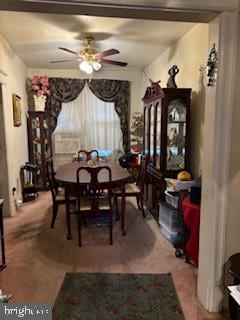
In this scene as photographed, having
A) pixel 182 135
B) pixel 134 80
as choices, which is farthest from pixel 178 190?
pixel 134 80

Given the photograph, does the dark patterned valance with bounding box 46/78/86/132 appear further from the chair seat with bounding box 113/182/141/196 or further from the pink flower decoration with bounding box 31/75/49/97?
the chair seat with bounding box 113/182/141/196

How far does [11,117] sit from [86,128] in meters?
2.10

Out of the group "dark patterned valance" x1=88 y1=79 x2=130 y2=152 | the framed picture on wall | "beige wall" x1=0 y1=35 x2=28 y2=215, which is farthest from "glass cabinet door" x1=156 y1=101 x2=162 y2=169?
"dark patterned valance" x1=88 y1=79 x2=130 y2=152

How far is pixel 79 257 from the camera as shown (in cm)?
292

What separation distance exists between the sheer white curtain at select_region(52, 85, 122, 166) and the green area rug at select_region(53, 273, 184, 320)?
395 cm

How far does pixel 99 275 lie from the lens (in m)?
2.56

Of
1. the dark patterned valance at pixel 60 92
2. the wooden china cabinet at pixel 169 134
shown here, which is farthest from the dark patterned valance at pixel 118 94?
the wooden china cabinet at pixel 169 134

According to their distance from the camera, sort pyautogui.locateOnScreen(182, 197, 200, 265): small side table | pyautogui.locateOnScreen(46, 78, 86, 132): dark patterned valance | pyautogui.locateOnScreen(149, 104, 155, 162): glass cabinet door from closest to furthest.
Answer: pyautogui.locateOnScreen(182, 197, 200, 265): small side table < pyautogui.locateOnScreen(149, 104, 155, 162): glass cabinet door < pyautogui.locateOnScreen(46, 78, 86, 132): dark patterned valance

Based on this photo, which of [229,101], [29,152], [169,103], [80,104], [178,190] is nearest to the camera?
[229,101]

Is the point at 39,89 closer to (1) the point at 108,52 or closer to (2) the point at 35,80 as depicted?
(2) the point at 35,80

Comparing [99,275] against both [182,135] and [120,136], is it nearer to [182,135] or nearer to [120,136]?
[182,135]

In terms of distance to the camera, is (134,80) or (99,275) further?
(134,80)

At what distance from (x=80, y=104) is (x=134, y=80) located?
4.46 ft

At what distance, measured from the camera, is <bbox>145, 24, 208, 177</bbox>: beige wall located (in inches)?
127
